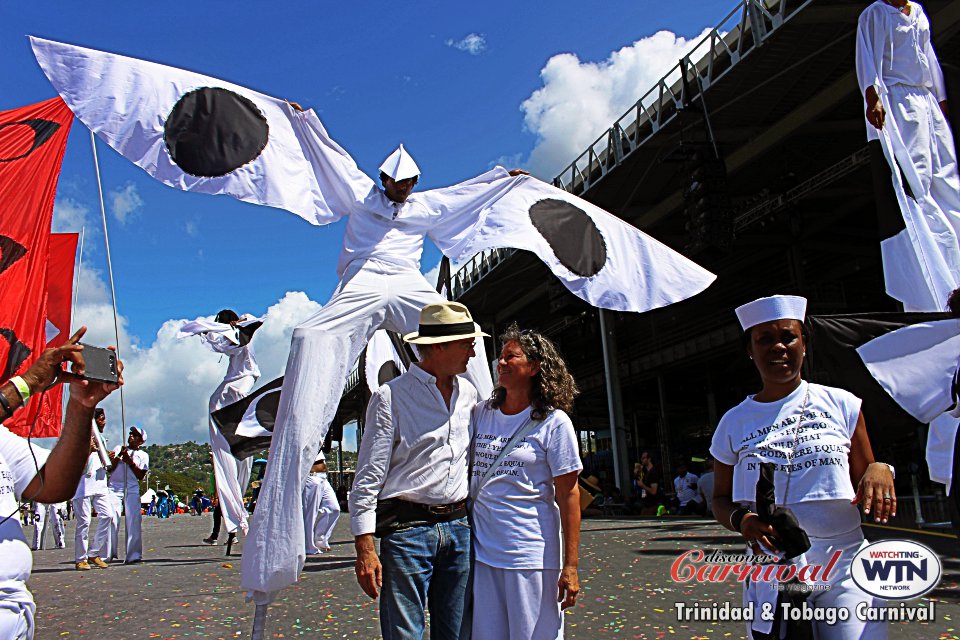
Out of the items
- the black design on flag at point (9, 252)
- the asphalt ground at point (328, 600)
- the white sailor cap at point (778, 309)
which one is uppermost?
the black design on flag at point (9, 252)

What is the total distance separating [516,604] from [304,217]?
2448mm

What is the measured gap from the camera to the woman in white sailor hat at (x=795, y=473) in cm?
244

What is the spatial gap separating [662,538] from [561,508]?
740 cm

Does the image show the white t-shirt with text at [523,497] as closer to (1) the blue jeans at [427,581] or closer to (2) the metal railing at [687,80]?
(1) the blue jeans at [427,581]

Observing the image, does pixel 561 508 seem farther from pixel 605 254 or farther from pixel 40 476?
pixel 605 254

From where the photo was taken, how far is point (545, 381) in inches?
129

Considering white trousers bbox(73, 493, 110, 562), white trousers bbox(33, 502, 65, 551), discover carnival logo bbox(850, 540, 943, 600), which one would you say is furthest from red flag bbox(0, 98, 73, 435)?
white trousers bbox(33, 502, 65, 551)

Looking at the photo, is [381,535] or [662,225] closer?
[381,535]

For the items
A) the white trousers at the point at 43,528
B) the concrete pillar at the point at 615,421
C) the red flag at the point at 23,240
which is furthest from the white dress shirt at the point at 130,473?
the concrete pillar at the point at 615,421

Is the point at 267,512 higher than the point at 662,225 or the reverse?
the reverse

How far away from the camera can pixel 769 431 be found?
2656 millimetres

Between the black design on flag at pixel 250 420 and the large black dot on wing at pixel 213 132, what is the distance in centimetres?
356

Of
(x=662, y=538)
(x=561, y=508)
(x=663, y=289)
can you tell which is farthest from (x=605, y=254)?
(x=662, y=538)

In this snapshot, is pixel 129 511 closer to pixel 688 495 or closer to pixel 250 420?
pixel 250 420
